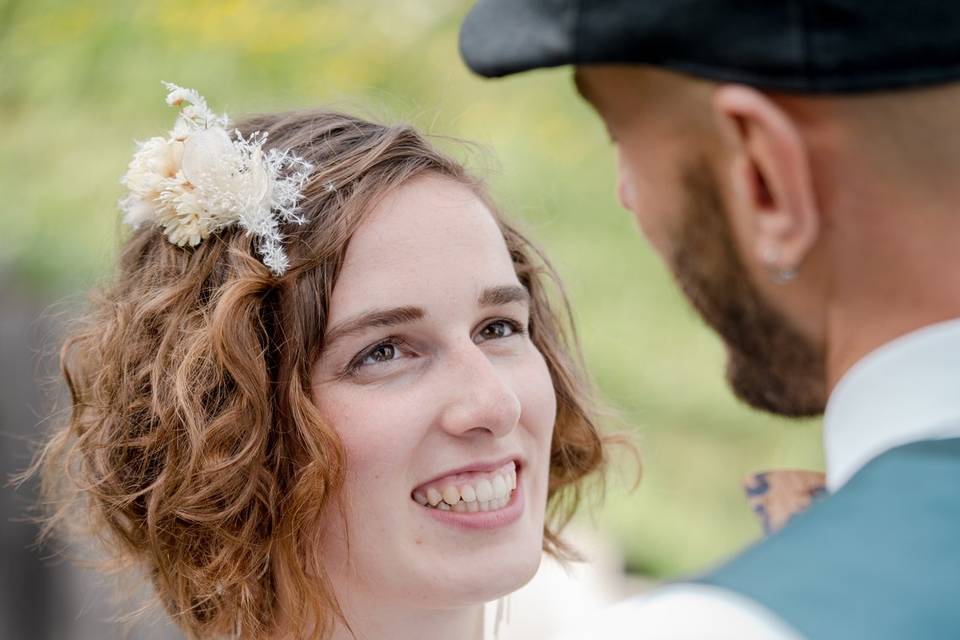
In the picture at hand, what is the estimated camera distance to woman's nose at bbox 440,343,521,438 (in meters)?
2.21

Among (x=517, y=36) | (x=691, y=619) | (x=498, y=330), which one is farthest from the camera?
(x=498, y=330)

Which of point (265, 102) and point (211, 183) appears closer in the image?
point (211, 183)

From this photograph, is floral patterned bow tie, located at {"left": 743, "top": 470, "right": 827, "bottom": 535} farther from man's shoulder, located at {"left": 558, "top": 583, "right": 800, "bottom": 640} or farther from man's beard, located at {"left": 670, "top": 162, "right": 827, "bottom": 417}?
man's shoulder, located at {"left": 558, "top": 583, "right": 800, "bottom": 640}

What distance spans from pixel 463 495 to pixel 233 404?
20.1 inches

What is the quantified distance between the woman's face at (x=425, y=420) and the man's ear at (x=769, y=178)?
113 cm

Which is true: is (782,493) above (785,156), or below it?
below

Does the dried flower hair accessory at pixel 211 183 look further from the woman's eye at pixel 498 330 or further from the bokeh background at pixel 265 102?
the bokeh background at pixel 265 102

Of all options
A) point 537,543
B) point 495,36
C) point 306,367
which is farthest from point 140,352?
point 495,36

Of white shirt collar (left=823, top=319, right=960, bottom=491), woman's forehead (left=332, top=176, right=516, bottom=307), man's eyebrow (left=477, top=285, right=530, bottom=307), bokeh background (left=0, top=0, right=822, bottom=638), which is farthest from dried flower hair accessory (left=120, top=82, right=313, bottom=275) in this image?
bokeh background (left=0, top=0, right=822, bottom=638)

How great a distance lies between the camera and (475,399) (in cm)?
222

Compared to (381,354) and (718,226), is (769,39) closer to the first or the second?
(718,226)

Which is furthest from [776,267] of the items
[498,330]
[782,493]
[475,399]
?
[498,330]

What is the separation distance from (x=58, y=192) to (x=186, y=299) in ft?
11.1

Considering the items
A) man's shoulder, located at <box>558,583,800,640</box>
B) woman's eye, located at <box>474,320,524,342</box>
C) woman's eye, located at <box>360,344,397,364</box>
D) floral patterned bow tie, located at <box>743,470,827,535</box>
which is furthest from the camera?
woman's eye, located at <box>474,320,524,342</box>
